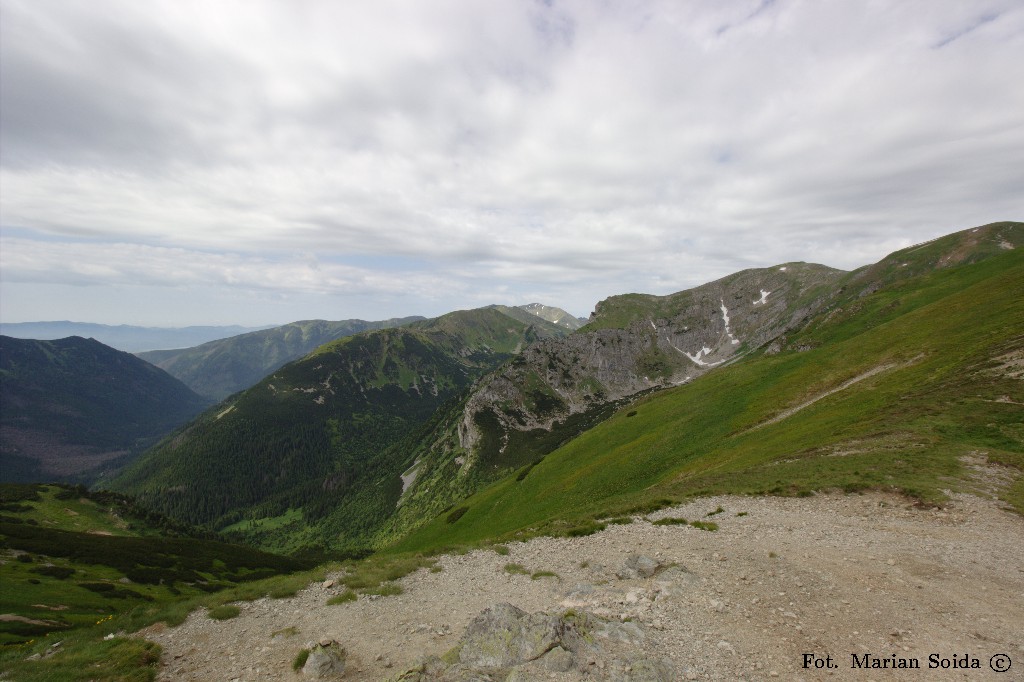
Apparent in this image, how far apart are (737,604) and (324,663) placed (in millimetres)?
15103

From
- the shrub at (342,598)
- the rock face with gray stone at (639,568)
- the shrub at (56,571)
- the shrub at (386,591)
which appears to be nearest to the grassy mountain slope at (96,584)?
the shrub at (56,571)

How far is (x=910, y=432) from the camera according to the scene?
102 ft

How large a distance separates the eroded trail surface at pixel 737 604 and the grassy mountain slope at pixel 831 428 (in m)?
4.53

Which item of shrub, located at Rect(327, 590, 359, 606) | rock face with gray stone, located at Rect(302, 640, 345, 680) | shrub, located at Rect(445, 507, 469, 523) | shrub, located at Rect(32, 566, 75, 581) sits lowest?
shrub, located at Rect(445, 507, 469, 523)

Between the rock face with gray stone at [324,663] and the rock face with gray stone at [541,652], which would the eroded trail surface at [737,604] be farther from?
the rock face with gray stone at [324,663]

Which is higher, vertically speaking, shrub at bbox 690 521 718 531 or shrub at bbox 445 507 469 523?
shrub at bbox 690 521 718 531

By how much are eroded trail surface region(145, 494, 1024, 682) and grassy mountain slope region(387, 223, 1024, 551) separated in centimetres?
453

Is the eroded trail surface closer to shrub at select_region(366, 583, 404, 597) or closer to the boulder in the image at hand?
shrub at select_region(366, 583, 404, 597)

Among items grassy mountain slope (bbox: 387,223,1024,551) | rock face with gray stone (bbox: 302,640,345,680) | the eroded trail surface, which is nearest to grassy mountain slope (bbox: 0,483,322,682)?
the eroded trail surface

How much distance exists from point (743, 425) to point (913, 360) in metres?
20.7

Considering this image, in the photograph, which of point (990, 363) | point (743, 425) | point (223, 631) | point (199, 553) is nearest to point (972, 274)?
point (990, 363)

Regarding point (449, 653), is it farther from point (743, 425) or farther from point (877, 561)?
point (743, 425)

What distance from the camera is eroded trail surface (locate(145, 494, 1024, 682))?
475 inches

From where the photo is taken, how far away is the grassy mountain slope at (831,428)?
27516 millimetres
